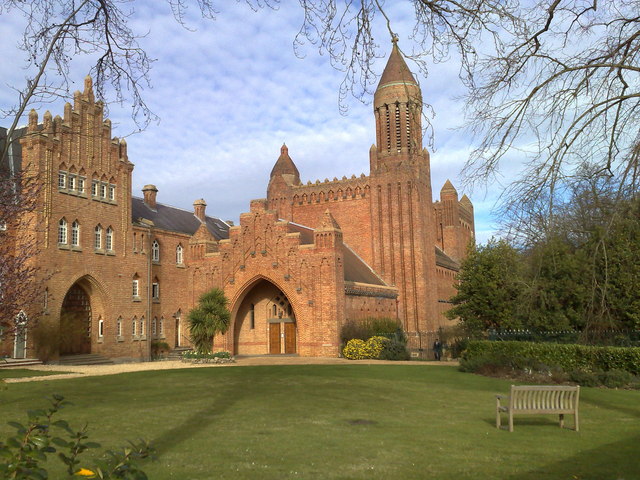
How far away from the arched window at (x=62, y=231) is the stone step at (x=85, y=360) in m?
6.36

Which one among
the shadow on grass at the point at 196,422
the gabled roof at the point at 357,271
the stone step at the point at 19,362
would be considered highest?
the gabled roof at the point at 357,271

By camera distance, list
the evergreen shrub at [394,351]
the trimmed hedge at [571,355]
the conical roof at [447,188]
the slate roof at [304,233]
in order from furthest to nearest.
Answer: the conical roof at [447,188] < the slate roof at [304,233] < the evergreen shrub at [394,351] < the trimmed hedge at [571,355]

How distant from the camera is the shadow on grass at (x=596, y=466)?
307 inches

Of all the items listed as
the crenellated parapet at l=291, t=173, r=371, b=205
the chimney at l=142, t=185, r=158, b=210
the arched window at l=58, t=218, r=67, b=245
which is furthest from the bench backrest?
the crenellated parapet at l=291, t=173, r=371, b=205

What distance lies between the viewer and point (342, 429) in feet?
35.8

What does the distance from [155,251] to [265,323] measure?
925 centimetres

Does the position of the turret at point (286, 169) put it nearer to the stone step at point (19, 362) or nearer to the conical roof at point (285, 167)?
the conical roof at point (285, 167)

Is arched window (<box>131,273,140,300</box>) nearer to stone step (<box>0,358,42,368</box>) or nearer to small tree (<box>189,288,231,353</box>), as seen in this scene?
small tree (<box>189,288,231,353</box>)

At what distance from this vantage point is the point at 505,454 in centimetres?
900

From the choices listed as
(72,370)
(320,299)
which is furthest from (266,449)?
(320,299)

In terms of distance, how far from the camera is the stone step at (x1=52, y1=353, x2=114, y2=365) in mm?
30731

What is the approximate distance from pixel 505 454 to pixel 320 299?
27531mm

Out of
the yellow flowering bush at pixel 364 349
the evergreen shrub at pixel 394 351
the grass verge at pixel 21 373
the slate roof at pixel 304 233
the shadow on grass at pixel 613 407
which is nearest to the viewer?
the shadow on grass at pixel 613 407

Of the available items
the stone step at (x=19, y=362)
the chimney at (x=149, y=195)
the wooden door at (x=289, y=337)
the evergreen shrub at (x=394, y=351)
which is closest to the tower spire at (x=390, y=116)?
the wooden door at (x=289, y=337)
